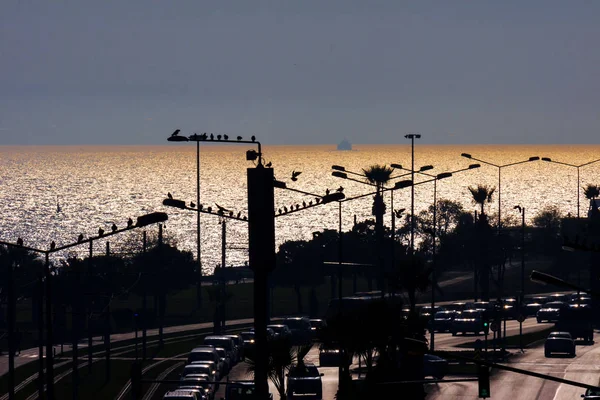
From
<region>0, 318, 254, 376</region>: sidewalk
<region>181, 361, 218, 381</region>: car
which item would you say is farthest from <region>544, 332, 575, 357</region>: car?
<region>0, 318, 254, 376</region>: sidewalk

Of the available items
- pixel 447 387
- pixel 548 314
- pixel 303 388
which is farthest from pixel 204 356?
pixel 548 314

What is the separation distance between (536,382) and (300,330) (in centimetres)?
2297

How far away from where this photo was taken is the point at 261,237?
4662cm

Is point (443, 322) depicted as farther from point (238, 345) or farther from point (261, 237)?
point (261, 237)

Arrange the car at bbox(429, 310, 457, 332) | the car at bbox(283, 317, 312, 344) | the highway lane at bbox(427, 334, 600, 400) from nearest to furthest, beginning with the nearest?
1. the highway lane at bbox(427, 334, 600, 400)
2. the car at bbox(283, 317, 312, 344)
3. the car at bbox(429, 310, 457, 332)

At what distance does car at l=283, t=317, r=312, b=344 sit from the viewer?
89938 millimetres

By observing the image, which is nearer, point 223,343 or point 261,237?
point 261,237

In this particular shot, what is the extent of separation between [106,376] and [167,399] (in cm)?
1702

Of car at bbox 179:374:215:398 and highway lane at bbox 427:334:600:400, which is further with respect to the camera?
highway lane at bbox 427:334:600:400

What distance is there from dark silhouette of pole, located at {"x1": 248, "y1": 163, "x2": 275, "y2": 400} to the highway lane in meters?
21.2

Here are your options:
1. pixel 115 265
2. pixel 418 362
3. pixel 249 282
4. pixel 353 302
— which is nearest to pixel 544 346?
pixel 353 302

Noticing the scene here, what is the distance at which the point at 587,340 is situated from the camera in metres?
92.1

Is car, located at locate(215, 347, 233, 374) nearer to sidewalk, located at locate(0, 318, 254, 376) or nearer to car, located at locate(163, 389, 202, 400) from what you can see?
sidewalk, located at locate(0, 318, 254, 376)

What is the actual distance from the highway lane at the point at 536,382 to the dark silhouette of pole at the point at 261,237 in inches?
835
